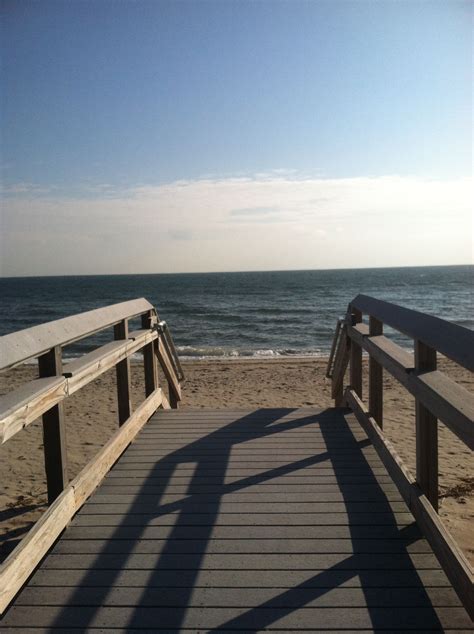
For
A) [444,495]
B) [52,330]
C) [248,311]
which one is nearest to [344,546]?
[52,330]

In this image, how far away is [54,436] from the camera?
105 inches

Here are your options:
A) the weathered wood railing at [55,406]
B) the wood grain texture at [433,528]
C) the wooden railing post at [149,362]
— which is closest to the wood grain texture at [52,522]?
the weathered wood railing at [55,406]

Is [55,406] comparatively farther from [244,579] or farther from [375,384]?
[375,384]

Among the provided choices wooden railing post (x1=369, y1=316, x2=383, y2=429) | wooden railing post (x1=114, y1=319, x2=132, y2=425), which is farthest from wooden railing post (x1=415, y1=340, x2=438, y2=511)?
wooden railing post (x1=114, y1=319, x2=132, y2=425)

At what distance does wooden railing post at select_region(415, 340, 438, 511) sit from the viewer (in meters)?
2.49

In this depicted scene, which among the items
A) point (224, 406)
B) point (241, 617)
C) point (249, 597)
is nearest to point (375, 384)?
point (249, 597)

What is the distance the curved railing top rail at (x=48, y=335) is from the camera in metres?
2.04

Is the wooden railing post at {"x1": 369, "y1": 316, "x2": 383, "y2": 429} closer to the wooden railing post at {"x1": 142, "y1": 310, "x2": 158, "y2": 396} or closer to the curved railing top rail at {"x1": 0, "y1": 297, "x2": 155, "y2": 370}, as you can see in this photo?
the curved railing top rail at {"x1": 0, "y1": 297, "x2": 155, "y2": 370}

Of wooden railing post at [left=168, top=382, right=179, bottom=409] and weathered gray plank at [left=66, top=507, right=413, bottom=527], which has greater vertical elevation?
weathered gray plank at [left=66, top=507, right=413, bottom=527]

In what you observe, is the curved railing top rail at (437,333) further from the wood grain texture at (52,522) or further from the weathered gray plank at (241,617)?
the wood grain texture at (52,522)

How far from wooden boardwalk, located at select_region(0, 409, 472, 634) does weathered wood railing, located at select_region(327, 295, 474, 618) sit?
14cm

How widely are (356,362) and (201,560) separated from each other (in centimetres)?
266

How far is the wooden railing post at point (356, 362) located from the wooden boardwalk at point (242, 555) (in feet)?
3.10

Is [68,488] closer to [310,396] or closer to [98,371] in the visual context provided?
[98,371]
